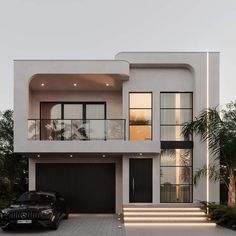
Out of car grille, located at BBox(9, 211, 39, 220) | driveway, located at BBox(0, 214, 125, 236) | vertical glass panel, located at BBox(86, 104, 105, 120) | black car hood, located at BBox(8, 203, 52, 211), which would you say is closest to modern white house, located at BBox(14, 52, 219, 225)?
vertical glass panel, located at BBox(86, 104, 105, 120)

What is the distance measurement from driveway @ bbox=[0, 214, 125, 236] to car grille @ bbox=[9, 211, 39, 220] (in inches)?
21.9

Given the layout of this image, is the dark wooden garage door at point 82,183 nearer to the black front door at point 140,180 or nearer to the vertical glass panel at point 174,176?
the black front door at point 140,180

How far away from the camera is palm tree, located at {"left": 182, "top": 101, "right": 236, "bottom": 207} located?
1562 cm

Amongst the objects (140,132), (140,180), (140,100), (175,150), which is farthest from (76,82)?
(175,150)

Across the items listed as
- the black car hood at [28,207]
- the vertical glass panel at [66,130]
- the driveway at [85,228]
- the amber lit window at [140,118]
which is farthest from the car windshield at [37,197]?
the amber lit window at [140,118]

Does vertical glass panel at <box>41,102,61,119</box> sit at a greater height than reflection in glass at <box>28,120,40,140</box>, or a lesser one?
greater

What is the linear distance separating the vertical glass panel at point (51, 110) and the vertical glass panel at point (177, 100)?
216 inches

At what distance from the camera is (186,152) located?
1714 centimetres

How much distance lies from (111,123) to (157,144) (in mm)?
2230

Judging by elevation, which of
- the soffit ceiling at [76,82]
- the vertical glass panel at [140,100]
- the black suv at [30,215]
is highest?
the soffit ceiling at [76,82]

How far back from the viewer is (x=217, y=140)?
15.8 metres

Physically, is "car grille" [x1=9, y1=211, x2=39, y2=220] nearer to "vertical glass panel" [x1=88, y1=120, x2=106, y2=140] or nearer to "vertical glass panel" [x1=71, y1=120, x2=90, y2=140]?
"vertical glass panel" [x1=71, y1=120, x2=90, y2=140]

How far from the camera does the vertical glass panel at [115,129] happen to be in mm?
16750

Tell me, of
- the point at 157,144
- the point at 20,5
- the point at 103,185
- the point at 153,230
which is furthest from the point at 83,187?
the point at 20,5
